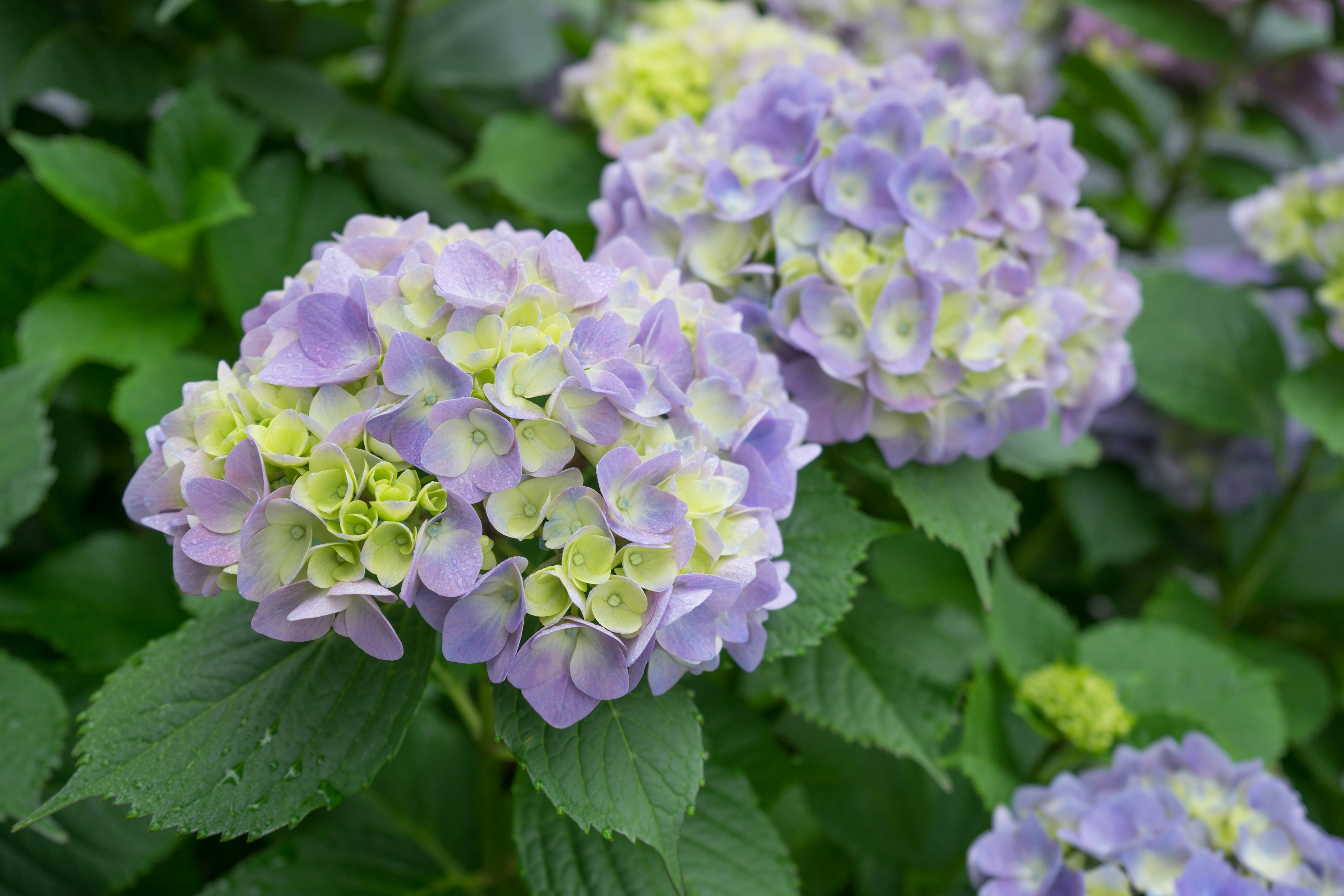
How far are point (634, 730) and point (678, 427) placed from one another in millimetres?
170

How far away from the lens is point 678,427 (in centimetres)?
56

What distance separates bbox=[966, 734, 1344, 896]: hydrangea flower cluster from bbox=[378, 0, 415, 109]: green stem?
107 cm

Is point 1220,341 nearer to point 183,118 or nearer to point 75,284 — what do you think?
point 183,118

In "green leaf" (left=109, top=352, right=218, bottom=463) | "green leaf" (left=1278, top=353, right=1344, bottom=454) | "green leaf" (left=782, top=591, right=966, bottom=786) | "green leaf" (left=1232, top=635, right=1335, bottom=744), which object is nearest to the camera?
"green leaf" (left=782, top=591, right=966, bottom=786)

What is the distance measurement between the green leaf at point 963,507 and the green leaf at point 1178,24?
2.87 ft

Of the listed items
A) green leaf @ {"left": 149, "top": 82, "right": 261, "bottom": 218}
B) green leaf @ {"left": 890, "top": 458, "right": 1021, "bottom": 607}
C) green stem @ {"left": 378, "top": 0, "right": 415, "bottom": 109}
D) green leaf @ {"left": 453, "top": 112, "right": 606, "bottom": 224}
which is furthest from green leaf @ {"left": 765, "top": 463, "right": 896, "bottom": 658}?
green stem @ {"left": 378, "top": 0, "right": 415, "bottom": 109}

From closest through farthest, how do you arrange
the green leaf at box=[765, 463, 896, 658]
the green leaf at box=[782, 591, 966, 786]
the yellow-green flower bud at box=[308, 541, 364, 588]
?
the yellow-green flower bud at box=[308, 541, 364, 588]
the green leaf at box=[765, 463, 896, 658]
the green leaf at box=[782, 591, 966, 786]

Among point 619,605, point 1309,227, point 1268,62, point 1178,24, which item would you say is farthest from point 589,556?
point 1268,62

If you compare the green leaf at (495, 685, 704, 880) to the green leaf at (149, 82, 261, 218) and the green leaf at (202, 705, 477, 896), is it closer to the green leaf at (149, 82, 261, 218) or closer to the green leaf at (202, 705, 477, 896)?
the green leaf at (202, 705, 477, 896)

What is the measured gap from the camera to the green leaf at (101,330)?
38.2 inches

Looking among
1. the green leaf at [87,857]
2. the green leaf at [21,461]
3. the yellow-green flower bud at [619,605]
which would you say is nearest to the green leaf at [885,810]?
the yellow-green flower bud at [619,605]

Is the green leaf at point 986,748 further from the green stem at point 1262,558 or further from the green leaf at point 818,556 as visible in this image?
the green stem at point 1262,558

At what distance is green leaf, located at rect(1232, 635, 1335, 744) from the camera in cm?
114

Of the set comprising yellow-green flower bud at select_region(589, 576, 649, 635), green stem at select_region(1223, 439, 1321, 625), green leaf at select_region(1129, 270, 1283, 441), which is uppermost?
yellow-green flower bud at select_region(589, 576, 649, 635)
